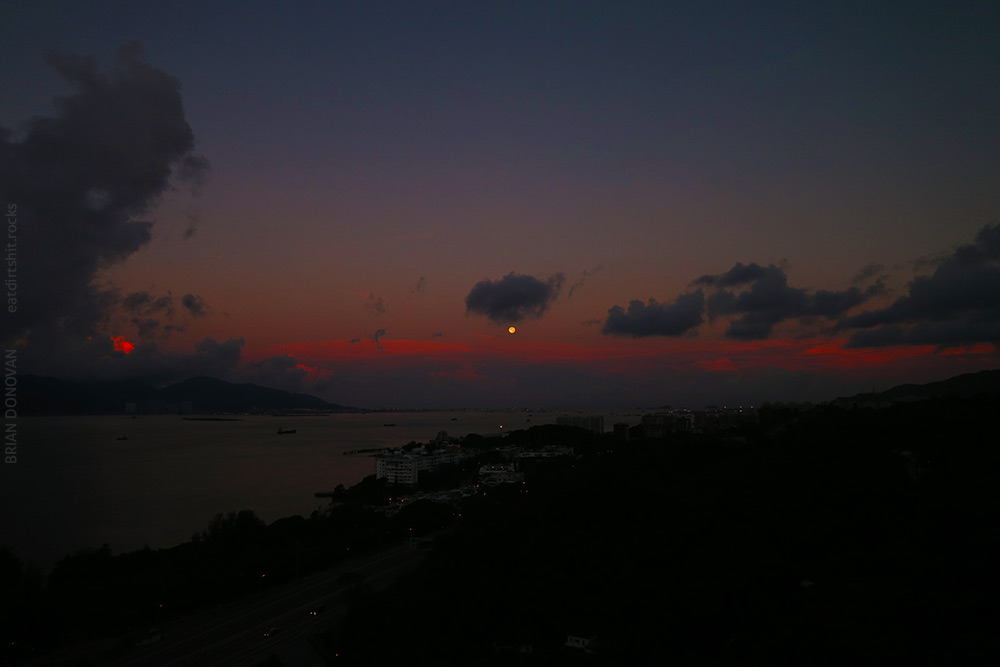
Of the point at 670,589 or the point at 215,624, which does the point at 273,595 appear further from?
the point at 670,589

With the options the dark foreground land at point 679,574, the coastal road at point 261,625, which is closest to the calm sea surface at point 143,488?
the dark foreground land at point 679,574

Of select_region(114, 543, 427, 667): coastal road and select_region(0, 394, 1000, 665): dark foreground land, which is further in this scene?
select_region(114, 543, 427, 667): coastal road

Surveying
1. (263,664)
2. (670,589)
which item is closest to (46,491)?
(263,664)

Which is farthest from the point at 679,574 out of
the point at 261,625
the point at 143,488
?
the point at 143,488

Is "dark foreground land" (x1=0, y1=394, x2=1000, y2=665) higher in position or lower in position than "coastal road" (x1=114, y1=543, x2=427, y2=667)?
higher

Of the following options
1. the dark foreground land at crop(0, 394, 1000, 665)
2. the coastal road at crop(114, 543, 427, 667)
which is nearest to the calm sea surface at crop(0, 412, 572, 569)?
the dark foreground land at crop(0, 394, 1000, 665)

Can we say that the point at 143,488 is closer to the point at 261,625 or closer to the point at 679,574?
the point at 261,625

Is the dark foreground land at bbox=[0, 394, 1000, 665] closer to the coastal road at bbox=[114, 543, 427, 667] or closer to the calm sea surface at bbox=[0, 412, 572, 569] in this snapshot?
the coastal road at bbox=[114, 543, 427, 667]

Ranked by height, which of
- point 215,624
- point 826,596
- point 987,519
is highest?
point 987,519
